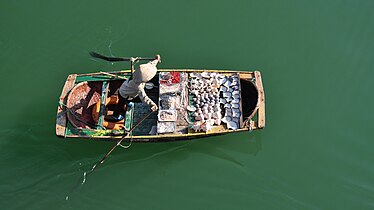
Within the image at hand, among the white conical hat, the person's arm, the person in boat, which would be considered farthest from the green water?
the white conical hat

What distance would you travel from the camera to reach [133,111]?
12086 mm

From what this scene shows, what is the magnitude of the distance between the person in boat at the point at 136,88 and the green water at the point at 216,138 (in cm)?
123

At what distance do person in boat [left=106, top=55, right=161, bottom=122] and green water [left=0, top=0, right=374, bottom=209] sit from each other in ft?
4.04

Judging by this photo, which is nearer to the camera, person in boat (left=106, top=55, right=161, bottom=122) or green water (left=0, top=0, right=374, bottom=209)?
person in boat (left=106, top=55, right=161, bottom=122)

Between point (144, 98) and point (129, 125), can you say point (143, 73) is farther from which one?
point (129, 125)

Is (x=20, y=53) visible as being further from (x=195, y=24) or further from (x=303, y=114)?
(x=303, y=114)

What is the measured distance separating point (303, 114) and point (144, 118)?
538cm

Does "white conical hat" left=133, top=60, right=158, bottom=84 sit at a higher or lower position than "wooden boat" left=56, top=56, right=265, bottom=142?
higher

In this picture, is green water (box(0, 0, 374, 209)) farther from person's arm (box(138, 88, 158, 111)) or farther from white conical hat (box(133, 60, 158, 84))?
white conical hat (box(133, 60, 158, 84))

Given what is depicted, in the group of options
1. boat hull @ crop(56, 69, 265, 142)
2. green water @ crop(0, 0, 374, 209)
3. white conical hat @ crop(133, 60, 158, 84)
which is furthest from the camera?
green water @ crop(0, 0, 374, 209)

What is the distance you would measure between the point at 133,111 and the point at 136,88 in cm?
135

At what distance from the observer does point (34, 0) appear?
14.9m

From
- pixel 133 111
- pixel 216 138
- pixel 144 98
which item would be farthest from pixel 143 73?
pixel 216 138

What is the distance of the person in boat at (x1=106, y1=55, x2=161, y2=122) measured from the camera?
10.3 meters
